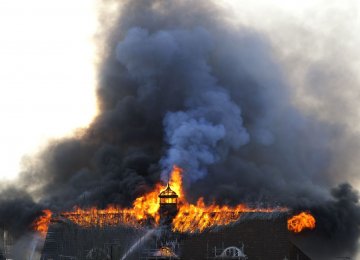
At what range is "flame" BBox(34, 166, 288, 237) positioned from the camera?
113250 millimetres

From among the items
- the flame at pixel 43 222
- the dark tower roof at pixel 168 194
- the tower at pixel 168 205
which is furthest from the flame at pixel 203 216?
the flame at pixel 43 222

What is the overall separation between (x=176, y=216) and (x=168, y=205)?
5.73 ft

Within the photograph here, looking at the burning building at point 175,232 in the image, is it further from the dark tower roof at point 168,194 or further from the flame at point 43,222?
the flame at point 43,222

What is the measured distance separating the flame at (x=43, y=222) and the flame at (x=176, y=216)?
6.86 m

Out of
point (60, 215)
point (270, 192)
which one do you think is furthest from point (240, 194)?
point (60, 215)

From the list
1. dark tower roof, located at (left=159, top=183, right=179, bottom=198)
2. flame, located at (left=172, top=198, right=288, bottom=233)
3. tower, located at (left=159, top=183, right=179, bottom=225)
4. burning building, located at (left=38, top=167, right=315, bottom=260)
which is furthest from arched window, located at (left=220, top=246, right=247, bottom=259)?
dark tower roof, located at (left=159, top=183, right=179, bottom=198)

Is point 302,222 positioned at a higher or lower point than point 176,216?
lower

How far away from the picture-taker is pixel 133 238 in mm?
116375

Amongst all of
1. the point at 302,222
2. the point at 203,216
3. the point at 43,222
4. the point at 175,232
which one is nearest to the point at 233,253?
the point at 203,216

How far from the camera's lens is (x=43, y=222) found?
13100 cm

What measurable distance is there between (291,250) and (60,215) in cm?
3267

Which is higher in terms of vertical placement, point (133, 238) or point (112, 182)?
point (112, 182)

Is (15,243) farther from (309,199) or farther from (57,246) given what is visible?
(309,199)

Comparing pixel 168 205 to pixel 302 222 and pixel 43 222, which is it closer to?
pixel 302 222
